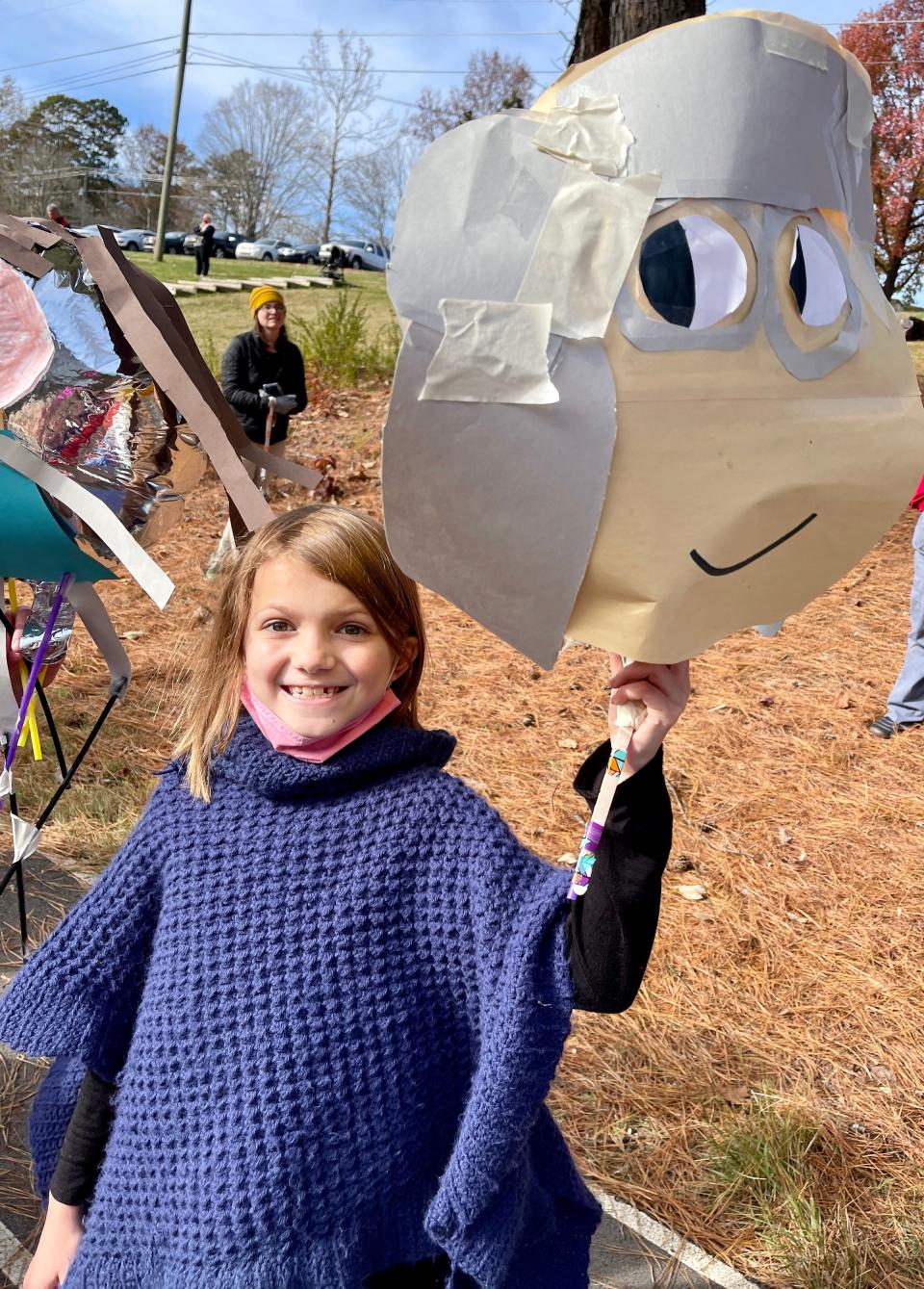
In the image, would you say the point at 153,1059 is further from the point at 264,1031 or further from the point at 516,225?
the point at 516,225

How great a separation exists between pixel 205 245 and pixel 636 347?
23646mm

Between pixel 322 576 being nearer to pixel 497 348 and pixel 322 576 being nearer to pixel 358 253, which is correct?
pixel 497 348

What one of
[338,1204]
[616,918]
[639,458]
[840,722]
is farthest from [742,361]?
[840,722]

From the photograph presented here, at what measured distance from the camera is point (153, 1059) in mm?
1378

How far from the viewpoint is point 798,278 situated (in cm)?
97

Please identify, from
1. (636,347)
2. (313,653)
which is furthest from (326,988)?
(636,347)

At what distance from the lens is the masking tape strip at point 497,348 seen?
2.94 ft

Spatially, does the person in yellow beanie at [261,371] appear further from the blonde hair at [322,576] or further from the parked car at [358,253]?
the parked car at [358,253]

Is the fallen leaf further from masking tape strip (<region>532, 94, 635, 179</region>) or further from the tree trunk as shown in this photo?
masking tape strip (<region>532, 94, 635, 179</region>)

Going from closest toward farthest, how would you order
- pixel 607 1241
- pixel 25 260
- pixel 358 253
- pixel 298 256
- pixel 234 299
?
pixel 25 260 → pixel 607 1241 → pixel 234 299 → pixel 358 253 → pixel 298 256

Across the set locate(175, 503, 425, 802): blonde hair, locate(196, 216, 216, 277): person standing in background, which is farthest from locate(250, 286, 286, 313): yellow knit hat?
locate(196, 216, 216, 277): person standing in background

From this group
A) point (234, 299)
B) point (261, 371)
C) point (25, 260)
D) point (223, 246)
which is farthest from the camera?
point (223, 246)

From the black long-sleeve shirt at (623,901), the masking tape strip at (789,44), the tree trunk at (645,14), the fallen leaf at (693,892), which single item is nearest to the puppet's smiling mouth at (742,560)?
the black long-sleeve shirt at (623,901)

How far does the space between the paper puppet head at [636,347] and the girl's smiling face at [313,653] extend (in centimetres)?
43
